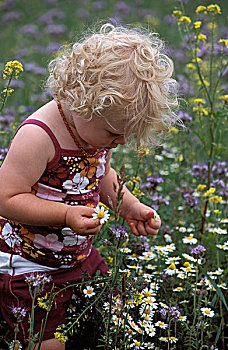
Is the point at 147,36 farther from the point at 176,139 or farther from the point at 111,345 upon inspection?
the point at 176,139

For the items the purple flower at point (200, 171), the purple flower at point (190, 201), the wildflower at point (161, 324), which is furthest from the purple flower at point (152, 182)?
the wildflower at point (161, 324)

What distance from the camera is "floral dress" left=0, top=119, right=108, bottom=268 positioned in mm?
1728

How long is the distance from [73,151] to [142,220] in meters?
0.38

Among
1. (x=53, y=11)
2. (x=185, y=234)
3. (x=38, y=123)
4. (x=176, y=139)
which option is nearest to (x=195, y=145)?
(x=176, y=139)

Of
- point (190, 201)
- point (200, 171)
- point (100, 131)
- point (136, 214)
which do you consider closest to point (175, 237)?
point (190, 201)

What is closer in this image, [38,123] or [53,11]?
[38,123]

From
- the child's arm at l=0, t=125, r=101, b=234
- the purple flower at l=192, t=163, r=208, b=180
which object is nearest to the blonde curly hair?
the child's arm at l=0, t=125, r=101, b=234

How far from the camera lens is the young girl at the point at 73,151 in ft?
5.01

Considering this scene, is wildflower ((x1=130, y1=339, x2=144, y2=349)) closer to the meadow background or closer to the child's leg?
the meadow background

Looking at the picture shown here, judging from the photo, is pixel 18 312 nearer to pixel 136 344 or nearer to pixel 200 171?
pixel 136 344

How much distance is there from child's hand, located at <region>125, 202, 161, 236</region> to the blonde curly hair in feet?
0.93

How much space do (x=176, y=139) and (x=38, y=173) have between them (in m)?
1.79

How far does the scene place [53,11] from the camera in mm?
8227

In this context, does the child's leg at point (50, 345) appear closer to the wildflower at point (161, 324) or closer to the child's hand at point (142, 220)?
the wildflower at point (161, 324)
